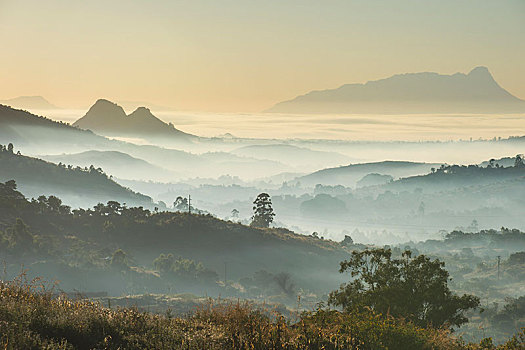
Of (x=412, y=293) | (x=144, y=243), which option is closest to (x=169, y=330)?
(x=412, y=293)

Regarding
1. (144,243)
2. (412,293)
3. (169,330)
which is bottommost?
(144,243)

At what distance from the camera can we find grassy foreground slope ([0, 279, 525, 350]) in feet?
29.0

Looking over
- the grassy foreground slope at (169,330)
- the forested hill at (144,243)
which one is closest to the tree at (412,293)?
the grassy foreground slope at (169,330)

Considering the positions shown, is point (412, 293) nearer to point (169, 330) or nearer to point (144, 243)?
point (169, 330)

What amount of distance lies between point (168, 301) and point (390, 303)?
221 feet

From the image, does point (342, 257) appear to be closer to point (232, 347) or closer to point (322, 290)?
point (322, 290)

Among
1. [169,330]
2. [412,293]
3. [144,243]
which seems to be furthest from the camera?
[144,243]

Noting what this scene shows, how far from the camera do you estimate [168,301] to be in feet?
298

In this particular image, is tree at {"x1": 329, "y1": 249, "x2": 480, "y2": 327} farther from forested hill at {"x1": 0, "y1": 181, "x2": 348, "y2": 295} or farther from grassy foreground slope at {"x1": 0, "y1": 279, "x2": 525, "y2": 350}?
forested hill at {"x1": 0, "y1": 181, "x2": 348, "y2": 295}

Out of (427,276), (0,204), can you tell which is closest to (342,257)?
(0,204)

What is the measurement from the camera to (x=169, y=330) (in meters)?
9.41

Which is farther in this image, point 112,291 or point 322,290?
point 322,290

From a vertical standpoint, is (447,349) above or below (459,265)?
above

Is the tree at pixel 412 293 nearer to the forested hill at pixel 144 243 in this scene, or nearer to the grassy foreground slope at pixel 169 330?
the grassy foreground slope at pixel 169 330
